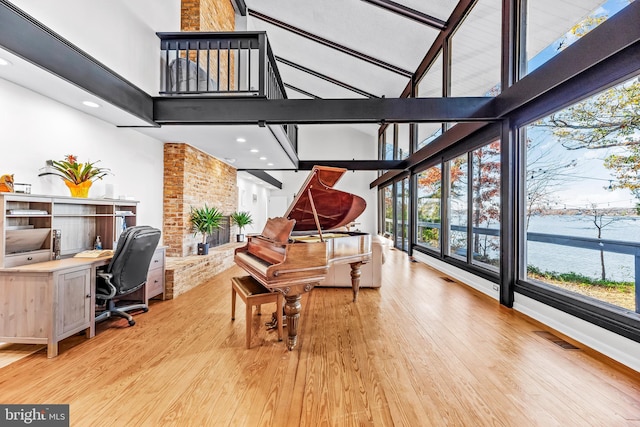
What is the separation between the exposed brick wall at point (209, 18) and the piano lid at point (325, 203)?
7.87ft

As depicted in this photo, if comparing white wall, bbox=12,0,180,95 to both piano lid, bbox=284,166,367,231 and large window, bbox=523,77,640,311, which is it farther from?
large window, bbox=523,77,640,311

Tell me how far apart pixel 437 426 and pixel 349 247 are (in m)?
1.79

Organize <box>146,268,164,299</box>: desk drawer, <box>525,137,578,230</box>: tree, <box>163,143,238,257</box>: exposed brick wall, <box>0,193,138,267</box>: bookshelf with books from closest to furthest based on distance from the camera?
<box>0,193,138,267</box>: bookshelf with books, <box>525,137,578,230</box>: tree, <box>146,268,164,299</box>: desk drawer, <box>163,143,238,257</box>: exposed brick wall

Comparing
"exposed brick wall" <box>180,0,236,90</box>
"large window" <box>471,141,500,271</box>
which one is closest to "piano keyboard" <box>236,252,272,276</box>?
"exposed brick wall" <box>180,0,236,90</box>

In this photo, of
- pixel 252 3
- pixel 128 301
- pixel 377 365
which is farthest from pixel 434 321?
pixel 252 3

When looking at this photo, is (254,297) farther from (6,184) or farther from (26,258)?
(6,184)

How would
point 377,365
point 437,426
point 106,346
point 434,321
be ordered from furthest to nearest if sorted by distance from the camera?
point 434,321 < point 106,346 < point 377,365 < point 437,426

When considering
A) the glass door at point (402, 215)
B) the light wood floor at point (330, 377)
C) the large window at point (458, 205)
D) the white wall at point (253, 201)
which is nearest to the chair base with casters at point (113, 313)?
the light wood floor at point (330, 377)

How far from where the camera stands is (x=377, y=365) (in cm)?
216

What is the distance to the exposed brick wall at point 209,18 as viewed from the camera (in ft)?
15.5

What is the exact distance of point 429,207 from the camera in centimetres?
671

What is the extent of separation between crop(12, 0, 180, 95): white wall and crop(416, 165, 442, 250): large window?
5570mm

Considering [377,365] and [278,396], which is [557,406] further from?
[278,396]

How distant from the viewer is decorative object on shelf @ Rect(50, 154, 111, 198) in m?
2.82
